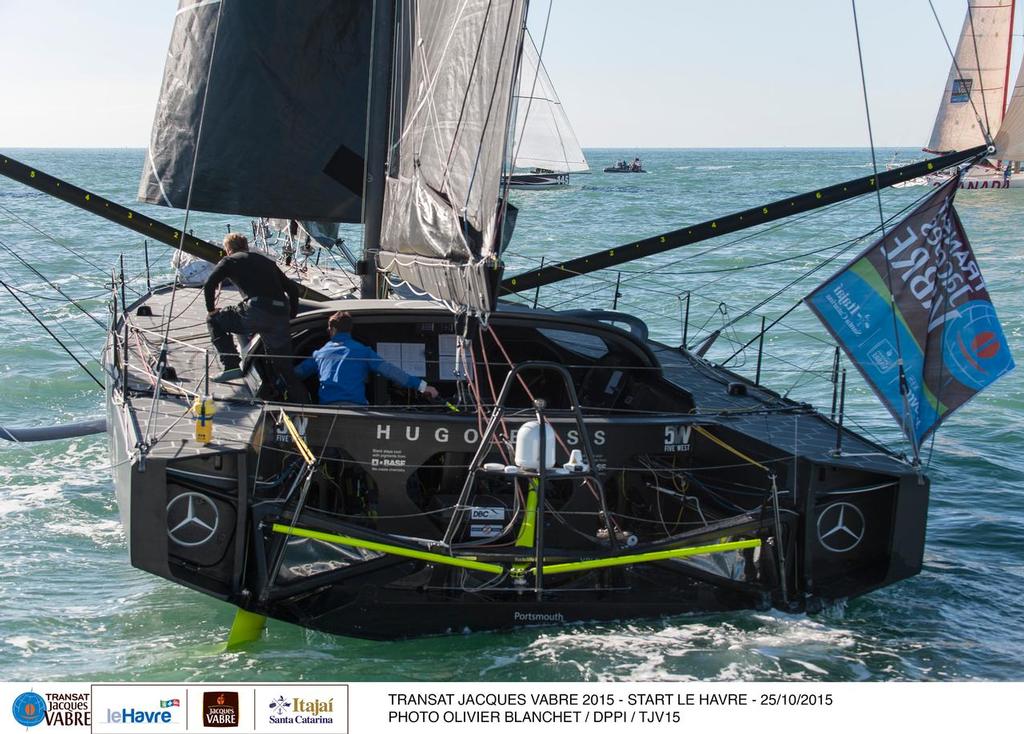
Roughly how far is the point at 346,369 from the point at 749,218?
379 centimetres

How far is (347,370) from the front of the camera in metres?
8.24

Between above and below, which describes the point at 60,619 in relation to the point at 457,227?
below

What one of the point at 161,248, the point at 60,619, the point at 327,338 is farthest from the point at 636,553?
the point at 161,248

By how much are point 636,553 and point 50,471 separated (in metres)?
6.97

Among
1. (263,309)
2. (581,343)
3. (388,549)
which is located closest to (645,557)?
(388,549)

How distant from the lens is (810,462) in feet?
25.4

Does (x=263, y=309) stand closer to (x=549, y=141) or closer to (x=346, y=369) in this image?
(x=346, y=369)

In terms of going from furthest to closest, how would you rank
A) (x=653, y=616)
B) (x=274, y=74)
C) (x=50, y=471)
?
(x=50, y=471)
(x=274, y=74)
(x=653, y=616)

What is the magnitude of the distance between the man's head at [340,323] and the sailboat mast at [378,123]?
189 centimetres

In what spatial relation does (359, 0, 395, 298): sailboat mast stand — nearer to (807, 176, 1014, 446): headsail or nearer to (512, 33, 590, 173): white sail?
(807, 176, 1014, 446): headsail

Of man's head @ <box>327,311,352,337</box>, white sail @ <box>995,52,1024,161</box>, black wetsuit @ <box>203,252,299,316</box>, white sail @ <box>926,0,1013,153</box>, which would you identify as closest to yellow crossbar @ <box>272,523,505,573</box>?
man's head @ <box>327,311,352,337</box>

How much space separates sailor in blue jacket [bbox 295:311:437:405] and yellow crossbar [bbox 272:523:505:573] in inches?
49.0

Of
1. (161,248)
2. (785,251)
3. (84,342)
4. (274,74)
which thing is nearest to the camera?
(274,74)

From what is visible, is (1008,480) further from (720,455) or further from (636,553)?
(636,553)
